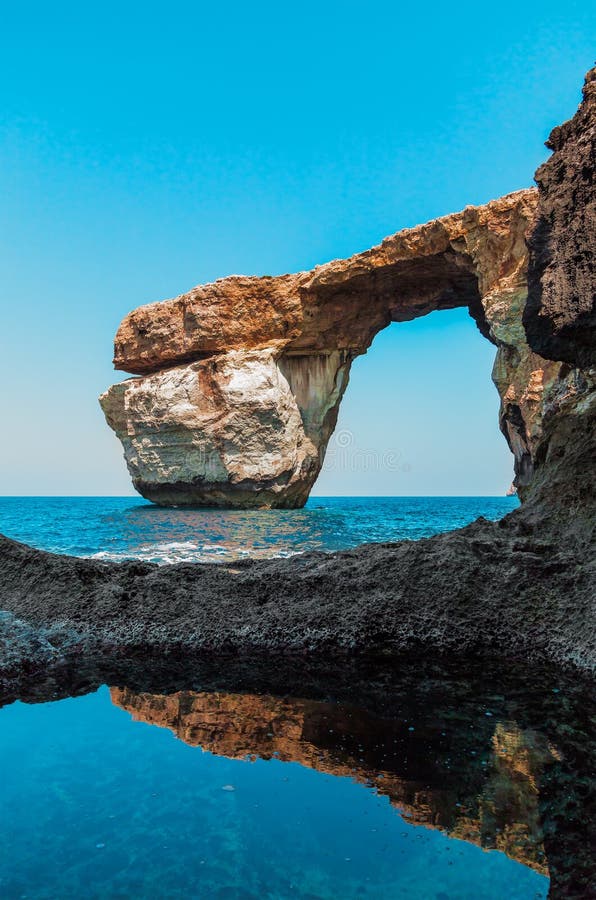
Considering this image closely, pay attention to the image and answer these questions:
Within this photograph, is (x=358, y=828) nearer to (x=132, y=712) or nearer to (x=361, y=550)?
(x=132, y=712)

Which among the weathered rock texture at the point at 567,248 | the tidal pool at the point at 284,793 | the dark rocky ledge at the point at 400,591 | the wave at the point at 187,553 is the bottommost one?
the wave at the point at 187,553

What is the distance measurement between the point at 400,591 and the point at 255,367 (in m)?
24.6

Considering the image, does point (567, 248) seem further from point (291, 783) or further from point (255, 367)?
point (255, 367)

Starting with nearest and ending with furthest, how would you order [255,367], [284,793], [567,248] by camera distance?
[284,793] → [567,248] → [255,367]

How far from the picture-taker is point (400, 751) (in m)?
2.32

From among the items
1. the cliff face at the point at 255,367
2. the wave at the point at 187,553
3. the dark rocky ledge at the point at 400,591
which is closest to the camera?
the dark rocky ledge at the point at 400,591

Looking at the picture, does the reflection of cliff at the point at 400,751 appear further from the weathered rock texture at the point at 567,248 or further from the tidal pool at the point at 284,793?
the weathered rock texture at the point at 567,248

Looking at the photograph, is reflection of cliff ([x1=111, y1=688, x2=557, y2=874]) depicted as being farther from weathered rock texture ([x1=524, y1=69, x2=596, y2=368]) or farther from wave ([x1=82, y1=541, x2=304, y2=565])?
wave ([x1=82, y1=541, x2=304, y2=565])

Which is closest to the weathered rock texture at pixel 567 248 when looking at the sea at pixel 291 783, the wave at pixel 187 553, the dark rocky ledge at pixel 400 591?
the dark rocky ledge at pixel 400 591

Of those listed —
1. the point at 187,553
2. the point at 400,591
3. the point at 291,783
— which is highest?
the point at 400,591

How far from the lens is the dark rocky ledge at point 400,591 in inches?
144

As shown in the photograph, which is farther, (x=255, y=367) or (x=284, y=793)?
(x=255, y=367)

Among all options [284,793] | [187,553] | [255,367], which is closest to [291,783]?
[284,793]

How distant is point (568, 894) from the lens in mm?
1473
